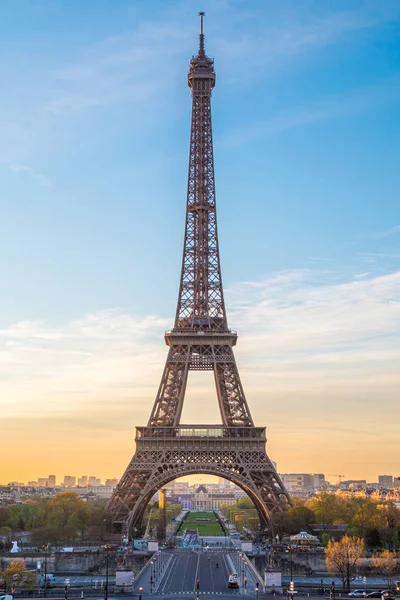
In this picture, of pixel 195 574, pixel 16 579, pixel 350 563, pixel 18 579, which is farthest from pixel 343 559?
pixel 16 579

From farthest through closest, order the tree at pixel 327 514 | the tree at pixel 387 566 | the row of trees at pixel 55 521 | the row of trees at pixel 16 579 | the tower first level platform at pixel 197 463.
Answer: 1. the tree at pixel 327 514
2. the row of trees at pixel 55 521
3. the tower first level platform at pixel 197 463
4. the tree at pixel 387 566
5. the row of trees at pixel 16 579

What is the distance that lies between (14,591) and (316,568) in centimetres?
2848

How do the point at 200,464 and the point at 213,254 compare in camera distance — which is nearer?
the point at 200,464

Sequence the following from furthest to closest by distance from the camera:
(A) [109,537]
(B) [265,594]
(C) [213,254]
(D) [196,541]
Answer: (D) [196,541]
(C) [213,254]
(A) [109,537]
(B) [265,594]

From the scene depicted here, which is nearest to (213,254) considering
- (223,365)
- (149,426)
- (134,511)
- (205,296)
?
(205,296)

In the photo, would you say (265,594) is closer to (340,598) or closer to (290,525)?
(340,598)

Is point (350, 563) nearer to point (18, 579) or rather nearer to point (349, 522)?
point (18, 579)

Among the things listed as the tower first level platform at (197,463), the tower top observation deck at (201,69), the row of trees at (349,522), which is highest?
the tower top observation deck at (201,69)

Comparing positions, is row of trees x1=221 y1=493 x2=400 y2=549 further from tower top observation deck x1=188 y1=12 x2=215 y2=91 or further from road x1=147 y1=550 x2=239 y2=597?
tower top observation deck x1=188 y1=12 x2=215 y2=91

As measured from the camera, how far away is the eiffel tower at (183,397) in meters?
76.8

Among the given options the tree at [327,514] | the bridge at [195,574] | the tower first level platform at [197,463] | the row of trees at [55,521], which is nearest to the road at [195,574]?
the bridge at [195,574]

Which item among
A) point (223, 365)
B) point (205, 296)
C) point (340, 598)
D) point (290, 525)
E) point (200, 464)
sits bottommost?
point (340, 598)

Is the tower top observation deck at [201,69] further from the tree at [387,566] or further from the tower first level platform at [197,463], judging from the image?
the tree at [387,566]

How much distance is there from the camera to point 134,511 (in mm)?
75375
